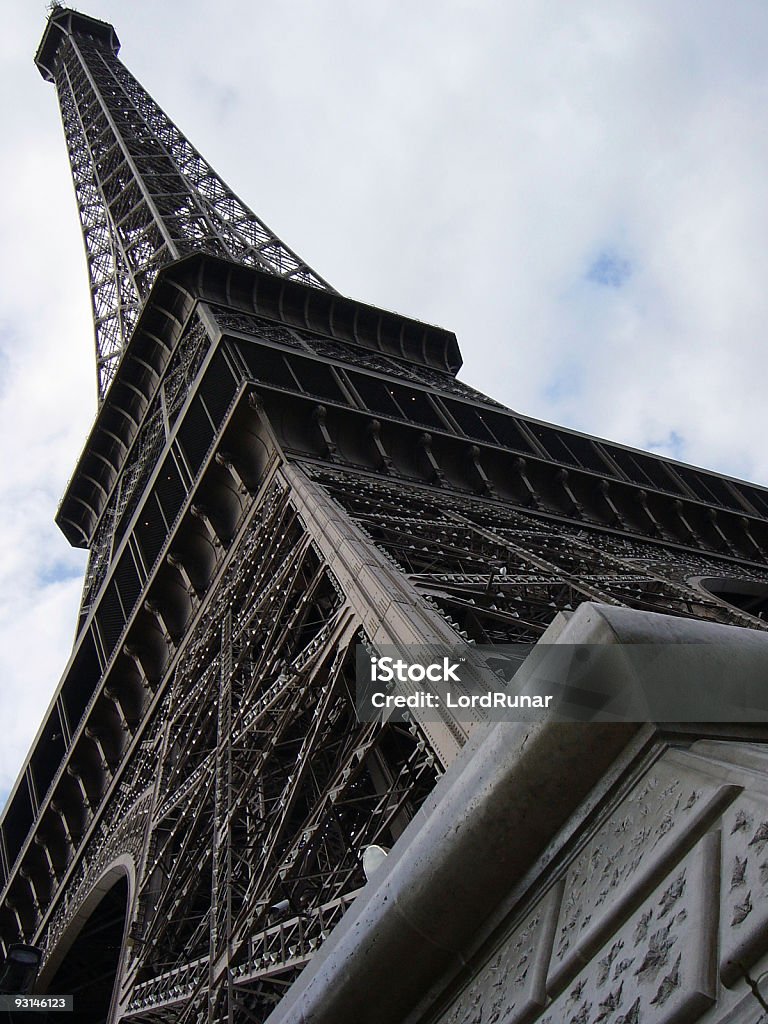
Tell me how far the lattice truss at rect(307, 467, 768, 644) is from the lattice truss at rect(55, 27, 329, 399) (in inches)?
842

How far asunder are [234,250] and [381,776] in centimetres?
3483

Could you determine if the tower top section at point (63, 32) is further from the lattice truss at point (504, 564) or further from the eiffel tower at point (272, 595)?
the lattice truss at point (504, 564)

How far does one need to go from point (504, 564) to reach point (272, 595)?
3.46 m

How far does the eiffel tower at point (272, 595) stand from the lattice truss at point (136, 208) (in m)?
9.58

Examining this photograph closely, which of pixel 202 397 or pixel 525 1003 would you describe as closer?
pixel 525 1003

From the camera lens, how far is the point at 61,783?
2548 centimetres

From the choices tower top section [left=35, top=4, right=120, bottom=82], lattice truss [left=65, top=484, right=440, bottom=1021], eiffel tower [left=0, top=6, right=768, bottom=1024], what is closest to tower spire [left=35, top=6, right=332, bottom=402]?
tower top section [left=35, top=4, right=120, bottom=82]

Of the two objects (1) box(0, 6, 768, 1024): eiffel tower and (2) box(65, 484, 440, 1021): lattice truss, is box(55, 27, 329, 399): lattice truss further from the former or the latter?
(2) box(65, 484, 440, 1021): lattice truss

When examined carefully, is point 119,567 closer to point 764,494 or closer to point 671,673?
point 764,494

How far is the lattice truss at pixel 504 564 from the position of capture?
11.6 m

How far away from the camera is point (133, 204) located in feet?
169

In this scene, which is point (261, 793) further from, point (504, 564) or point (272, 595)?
point (504, 564)

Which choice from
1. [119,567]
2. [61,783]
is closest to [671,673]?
[119,567]

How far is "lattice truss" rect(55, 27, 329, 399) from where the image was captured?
4303 cm
